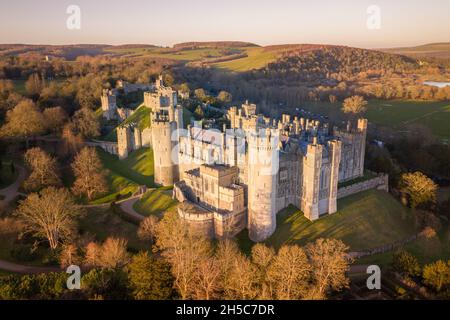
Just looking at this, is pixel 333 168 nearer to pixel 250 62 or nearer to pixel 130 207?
pixel 130 207

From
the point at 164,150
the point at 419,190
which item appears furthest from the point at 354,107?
the point at 164,150

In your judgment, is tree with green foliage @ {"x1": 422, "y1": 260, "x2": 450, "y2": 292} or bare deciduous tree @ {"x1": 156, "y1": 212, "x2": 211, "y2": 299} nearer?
bare deciduous tree @ {"x1": 156, "y1": 212, "x2": 211, "y2": 299}

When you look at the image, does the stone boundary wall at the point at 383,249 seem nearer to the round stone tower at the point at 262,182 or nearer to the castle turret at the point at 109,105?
the round stone tower at the point at 262,182

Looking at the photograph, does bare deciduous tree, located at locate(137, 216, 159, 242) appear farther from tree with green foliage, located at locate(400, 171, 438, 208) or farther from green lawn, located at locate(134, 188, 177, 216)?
tree with green foliage, located at locate(400, 171, 438, 208)

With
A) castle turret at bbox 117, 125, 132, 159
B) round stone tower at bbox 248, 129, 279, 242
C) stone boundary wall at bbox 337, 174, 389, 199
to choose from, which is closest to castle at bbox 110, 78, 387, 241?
round stone tower at bbox 248, 129, 279, 242

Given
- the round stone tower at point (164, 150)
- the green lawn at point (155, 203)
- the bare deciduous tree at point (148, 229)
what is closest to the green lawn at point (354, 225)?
the bare deciduous tree at point (148, 229)

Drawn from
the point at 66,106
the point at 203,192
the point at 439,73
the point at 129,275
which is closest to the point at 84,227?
the point at 203,192
